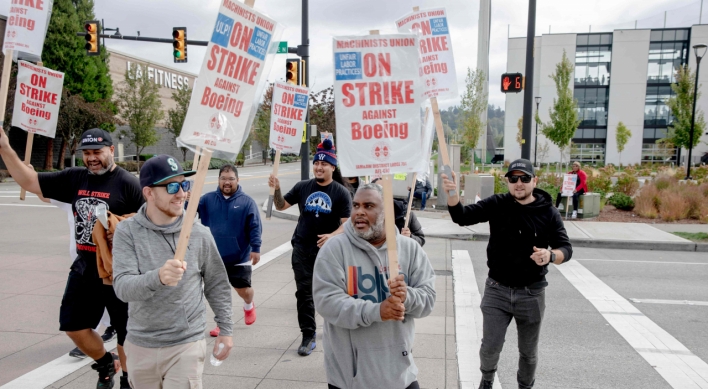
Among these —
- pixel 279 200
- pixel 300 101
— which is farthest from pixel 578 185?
pixel 279 200

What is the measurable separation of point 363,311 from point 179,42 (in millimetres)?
15951

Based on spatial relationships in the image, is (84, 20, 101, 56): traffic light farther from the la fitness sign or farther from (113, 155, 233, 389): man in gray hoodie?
the la fitness sign

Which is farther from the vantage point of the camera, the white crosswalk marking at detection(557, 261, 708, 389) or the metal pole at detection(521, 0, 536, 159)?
the metal pole at detection(521, 0, 536, 159)

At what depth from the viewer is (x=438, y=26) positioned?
4.23m

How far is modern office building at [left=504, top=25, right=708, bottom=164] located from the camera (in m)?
55.1

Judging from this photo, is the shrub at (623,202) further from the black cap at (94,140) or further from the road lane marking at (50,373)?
the black cap at (94,140)

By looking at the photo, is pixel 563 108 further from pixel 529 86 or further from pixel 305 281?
pixel 305 281

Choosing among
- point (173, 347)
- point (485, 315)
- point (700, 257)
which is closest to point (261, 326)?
point (485, 315)

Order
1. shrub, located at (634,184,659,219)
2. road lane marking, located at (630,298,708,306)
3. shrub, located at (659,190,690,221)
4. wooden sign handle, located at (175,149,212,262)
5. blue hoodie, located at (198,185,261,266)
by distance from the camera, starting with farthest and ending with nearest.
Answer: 1. shrub, located at (634,184,659,219)
2. shrub, located at (659,190,690,221)
3. road lane marking, located at (630,298,708,306)
4. blue hoodie, located at (198,185,261,266)
5. wooden sign handle, located at (175,149,212,262)

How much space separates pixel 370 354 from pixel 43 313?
17.0ft

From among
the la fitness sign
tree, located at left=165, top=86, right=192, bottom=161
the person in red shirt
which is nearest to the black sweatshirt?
the person in red shirt

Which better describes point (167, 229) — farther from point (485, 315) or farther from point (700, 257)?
point (700, 257)

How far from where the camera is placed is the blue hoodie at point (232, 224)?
5.45 metres

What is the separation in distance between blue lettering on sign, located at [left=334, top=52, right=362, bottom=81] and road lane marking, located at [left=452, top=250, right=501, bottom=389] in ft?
9.98
